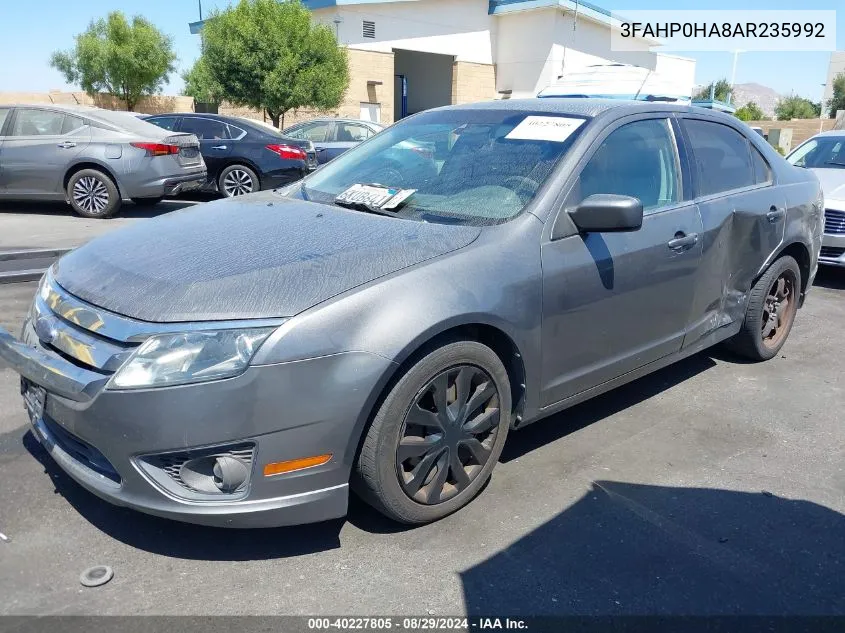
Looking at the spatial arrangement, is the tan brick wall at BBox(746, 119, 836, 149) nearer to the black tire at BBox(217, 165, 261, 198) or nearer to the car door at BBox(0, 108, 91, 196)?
the black tire at BBox(217, 165, 261, 198)

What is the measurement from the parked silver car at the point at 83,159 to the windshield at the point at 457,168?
6.87 m

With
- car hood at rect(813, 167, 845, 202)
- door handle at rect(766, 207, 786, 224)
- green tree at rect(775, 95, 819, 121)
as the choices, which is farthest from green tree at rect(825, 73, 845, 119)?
door handle at rect(766, 207, 786, 224)

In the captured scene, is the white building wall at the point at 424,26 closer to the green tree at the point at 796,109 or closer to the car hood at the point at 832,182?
the car hood at the point at 832,182

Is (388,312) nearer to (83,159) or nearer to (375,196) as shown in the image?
(375,196)

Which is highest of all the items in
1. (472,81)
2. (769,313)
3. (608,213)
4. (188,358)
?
(472,81)

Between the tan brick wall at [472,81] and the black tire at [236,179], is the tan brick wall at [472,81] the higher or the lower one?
the higher one

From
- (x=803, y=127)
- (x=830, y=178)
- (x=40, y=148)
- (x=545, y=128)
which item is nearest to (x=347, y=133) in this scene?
(x=40, y=148)

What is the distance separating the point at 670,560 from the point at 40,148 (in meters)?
10.1

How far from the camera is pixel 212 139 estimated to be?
11688 millimetres

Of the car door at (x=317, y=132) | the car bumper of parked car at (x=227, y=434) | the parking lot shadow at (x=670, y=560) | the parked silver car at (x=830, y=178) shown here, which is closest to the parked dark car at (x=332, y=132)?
the car door at (x=317, y=132)

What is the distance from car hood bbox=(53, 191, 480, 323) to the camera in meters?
2.44

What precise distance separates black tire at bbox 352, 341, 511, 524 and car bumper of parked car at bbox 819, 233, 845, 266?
5.63 meters

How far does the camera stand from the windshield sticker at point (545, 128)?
135 inches

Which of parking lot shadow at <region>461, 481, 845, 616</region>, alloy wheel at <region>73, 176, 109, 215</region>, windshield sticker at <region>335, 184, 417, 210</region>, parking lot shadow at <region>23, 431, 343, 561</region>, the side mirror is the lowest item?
parking lot shadow at <region>461, 481, 845, 616</region>
